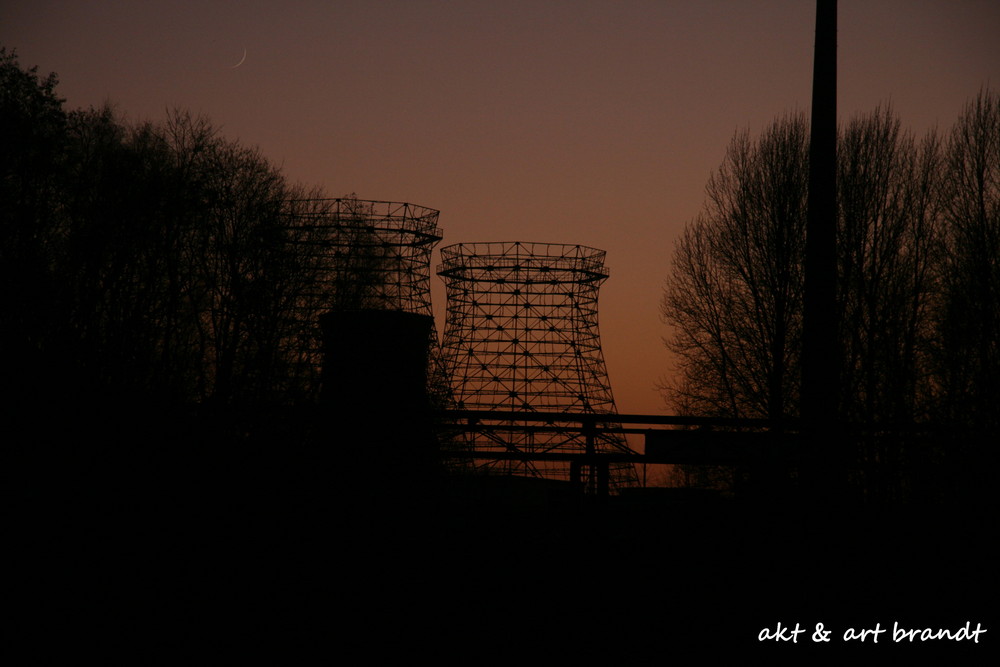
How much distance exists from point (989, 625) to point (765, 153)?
68.5ft

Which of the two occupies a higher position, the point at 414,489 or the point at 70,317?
the point at 70,317

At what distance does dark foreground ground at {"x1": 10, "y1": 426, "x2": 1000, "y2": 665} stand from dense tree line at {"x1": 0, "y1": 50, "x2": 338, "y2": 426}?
6.29 feet

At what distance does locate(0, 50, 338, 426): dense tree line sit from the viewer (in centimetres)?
1628

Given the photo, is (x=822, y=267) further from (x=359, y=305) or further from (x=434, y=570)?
(x=359, y=305)

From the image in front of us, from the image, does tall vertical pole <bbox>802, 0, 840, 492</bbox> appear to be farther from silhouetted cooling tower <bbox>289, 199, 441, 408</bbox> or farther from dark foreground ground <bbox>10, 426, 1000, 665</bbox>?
silhouetted cooling tower <bbox>289, 199, 441, 408</bbox>

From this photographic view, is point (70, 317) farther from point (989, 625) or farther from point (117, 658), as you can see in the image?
point (989, 625)

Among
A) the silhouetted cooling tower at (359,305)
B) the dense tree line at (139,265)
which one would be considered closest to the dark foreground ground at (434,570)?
the dense tree line at (139,265)

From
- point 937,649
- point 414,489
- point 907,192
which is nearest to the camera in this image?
point 937,649

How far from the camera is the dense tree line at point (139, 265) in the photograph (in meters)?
16.3

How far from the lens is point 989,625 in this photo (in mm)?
9367

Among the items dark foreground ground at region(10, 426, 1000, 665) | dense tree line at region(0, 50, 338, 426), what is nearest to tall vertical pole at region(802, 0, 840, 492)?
dark foreground ground at region(10, 426, 1000, 665)

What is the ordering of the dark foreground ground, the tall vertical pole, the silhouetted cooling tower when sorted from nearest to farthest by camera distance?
the dark foreground ground
the tall vertical pole
the silhouetted cooling tower

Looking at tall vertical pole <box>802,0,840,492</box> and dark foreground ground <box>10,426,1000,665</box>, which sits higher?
tall vertical pole <box>802,0,840,492</box>

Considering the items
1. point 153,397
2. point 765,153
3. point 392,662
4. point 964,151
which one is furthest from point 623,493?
point 392,662
